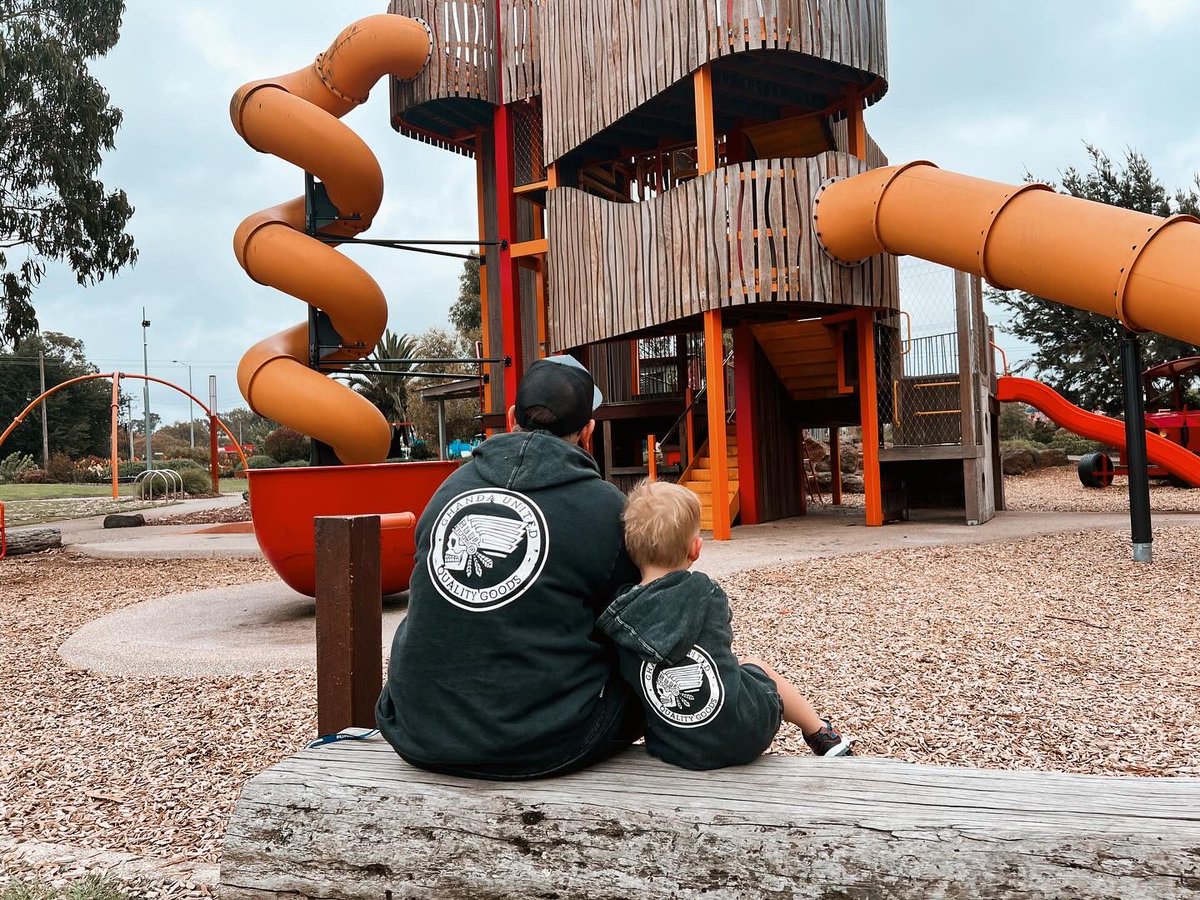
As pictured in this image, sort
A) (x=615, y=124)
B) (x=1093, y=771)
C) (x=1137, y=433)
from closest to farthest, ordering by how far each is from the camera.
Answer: (x=1093, y=771), (x=1137, y=433), (x=615, y=124)

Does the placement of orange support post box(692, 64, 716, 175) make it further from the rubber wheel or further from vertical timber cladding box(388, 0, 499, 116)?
the rubber wheel

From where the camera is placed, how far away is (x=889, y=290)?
12242 millimetres

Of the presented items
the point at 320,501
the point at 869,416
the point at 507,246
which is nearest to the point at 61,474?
the point at 507,246

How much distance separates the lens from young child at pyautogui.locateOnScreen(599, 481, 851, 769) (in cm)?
222

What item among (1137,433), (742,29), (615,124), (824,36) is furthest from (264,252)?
(1137,433)

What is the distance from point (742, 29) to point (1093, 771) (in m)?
9.67

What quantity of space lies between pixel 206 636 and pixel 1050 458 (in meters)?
22.3

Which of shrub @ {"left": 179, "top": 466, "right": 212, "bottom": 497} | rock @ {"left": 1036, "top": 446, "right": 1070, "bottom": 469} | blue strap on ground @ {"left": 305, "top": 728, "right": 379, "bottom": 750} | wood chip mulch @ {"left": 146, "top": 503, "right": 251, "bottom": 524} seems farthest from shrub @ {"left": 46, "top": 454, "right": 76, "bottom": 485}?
blue strap on ground @ {"left": 305, "top": 728, "right": 379, "bottom": 750}

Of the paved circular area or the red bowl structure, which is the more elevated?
the red bowl structure

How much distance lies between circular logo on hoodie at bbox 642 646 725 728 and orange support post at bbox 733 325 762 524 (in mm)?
11141

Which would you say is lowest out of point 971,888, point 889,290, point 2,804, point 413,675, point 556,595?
point 2,804

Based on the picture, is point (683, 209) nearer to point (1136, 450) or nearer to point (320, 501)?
point (1136, 450)

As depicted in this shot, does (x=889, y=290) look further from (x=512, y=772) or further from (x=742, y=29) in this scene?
(x=512, y=772)

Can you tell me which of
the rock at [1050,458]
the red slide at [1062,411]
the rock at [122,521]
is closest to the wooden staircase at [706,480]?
the red slide at [1062,411]
